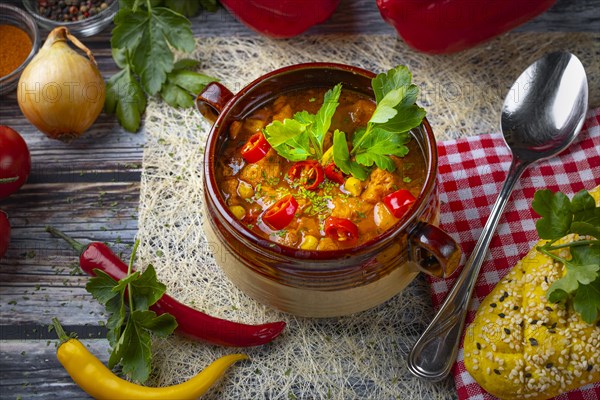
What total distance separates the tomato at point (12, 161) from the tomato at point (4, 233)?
12cm

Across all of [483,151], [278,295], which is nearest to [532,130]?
[483,151]

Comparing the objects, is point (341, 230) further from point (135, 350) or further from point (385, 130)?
point (135, 350)

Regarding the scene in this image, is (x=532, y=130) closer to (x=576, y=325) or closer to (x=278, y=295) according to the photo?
(x=576, y=325)

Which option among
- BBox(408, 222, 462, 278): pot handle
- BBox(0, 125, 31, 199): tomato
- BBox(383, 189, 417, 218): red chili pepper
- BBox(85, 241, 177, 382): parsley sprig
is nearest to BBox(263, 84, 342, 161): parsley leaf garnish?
BBox(383, 189, 417, 218): red chili pepper

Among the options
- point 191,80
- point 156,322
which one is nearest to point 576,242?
point 156,322

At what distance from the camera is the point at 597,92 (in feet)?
9.61

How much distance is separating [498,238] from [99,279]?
4.29ft

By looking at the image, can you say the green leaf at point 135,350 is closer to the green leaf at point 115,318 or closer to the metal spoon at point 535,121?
the green leaf at point 115,318

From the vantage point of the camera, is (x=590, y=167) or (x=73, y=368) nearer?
(x=73, y=368)

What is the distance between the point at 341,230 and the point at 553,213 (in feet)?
2.10

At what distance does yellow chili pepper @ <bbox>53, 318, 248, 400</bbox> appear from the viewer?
7.68ft

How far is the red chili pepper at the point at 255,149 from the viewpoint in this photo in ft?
7.64

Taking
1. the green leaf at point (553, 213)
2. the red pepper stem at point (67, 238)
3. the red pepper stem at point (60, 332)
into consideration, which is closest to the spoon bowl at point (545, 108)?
the green leaf at point (553, 213)

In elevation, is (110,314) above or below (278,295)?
below
